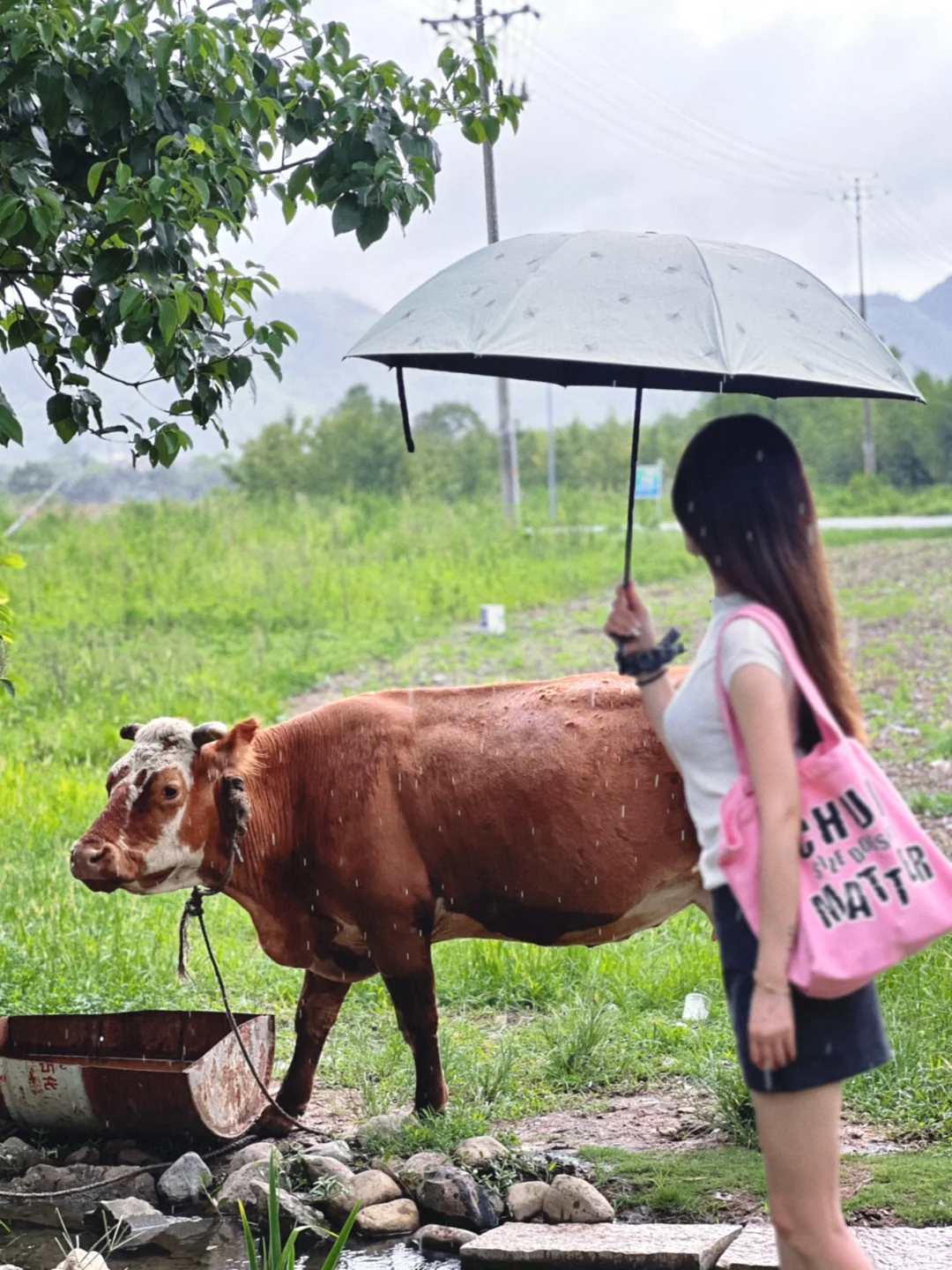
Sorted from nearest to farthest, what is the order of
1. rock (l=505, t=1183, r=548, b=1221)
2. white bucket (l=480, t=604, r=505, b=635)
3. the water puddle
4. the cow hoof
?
the water puddle
rock (l=505, t=1183, r=548, b=1221)
the cow hoof
white bucket (l=480, t=604, r=505, b=635)

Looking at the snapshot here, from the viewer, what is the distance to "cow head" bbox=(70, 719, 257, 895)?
14.5 ft

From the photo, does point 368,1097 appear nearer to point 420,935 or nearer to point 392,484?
point 420,935

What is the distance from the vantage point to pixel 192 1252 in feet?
13.6

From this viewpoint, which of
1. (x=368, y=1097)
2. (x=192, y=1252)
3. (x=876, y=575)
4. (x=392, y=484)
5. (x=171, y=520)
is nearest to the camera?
(x=192, y=1252)

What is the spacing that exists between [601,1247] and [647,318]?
230cm

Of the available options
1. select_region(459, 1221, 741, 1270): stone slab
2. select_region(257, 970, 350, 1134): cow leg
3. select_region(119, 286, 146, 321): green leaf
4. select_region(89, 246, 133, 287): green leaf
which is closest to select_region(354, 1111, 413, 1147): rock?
select_region(257, 970, 350, 1134): cow leg

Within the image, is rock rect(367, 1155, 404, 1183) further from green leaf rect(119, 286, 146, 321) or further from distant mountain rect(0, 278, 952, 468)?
distant mountain rect(0, 278, 952, 468)

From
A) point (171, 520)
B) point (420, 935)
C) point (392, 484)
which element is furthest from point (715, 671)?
point (392, 484)

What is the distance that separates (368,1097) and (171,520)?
63.1 feet

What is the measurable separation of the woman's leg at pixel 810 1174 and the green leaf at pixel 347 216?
3.14 m

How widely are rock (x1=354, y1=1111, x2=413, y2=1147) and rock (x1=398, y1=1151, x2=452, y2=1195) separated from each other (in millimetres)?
193

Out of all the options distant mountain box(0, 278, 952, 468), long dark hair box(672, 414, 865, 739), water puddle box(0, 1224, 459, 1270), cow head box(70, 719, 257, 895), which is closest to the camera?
long dark hair box(672, 414, 865, 739)

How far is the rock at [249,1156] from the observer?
456 centimetres

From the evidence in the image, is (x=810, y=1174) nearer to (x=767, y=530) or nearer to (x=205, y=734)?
(x=767, y=530)
